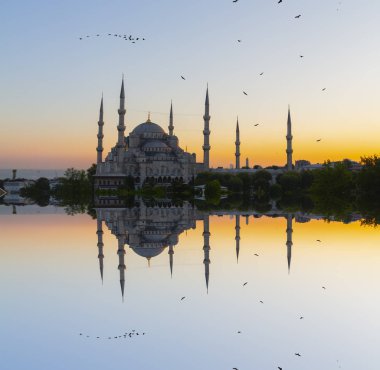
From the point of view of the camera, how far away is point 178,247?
17812 mm

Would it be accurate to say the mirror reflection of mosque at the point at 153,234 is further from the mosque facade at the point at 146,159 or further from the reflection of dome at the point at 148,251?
the mosque facade at the point at 146,159

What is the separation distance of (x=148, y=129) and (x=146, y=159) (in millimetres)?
8253

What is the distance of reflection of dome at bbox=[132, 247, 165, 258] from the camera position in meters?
15.7

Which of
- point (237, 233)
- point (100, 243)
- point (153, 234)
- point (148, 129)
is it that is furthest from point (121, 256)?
point (148, 129)

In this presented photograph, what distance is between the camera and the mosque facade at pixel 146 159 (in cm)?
7900

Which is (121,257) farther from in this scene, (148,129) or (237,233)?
(148,129)

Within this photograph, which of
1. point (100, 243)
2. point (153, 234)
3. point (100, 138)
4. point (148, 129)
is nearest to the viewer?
point (100, 243)

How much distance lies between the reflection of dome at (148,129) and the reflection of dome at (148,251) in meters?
72.4

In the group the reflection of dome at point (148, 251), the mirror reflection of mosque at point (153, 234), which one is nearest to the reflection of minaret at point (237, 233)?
the mirror reflection of mosque at point (153, 234)

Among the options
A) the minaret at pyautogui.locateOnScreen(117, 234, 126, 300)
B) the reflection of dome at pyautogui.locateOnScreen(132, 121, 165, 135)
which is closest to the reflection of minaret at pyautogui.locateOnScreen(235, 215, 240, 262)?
the minaret at pyautogui.locateOnScreen(117, 234, 126, 300)

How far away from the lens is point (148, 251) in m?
16.3

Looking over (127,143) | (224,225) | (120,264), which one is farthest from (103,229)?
(127,143)

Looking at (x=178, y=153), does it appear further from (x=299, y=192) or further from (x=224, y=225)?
(x=224, y=225)

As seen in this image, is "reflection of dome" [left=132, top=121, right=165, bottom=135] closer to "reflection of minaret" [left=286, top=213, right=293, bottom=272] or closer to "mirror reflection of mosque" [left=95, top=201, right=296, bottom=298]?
"mirror reflection of mosque" [left=95, top=201, right=296, bottom=298]
